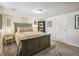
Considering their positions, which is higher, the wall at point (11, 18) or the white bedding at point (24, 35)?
the wall at point (11, 18)

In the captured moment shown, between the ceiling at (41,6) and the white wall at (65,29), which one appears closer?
the ceiling at (41,6)

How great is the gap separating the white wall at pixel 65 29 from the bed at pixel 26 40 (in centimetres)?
57

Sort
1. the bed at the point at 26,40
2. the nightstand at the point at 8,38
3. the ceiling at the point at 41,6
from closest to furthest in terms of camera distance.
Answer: the ceiling at the point at 41,6, the bed at the point at 26,40, the nightstand at the point at 8,38

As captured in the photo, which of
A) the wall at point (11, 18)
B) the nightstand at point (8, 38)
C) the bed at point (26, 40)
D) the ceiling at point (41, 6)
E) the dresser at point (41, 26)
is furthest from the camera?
the nightstand at point (8, 38)

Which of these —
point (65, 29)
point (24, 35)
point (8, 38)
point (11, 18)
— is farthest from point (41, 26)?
point (8, 38)

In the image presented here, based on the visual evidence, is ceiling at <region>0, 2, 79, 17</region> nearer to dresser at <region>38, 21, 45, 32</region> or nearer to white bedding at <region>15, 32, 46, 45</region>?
dresser at <region>38, 21, 45, 32</region>

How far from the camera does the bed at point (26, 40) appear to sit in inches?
83.2

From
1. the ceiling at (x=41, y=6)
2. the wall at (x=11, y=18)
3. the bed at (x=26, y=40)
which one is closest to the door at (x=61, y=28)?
the ceiling at (x=41, y=6)

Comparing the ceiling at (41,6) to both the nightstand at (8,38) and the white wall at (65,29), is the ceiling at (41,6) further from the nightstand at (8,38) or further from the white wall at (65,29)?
the nightstand at (8,38)

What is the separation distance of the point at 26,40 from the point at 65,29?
1.49 meters

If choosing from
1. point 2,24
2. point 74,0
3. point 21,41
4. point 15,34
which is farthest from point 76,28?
point 2,24

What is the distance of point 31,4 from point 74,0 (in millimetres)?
1230

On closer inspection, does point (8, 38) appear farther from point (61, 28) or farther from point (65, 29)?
point (65, 29)

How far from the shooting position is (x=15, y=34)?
8.13 ft
